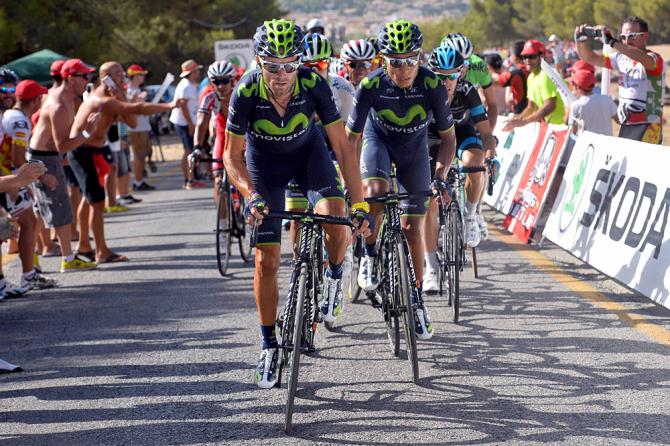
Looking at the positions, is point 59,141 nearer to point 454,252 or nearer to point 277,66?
point 454,252

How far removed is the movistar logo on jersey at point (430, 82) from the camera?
7676 millimetres

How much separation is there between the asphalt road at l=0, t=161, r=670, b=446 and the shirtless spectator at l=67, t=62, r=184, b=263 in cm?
141

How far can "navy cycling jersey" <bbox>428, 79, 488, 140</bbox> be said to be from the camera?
9.74 meters

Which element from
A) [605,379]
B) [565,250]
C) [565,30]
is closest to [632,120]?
[565,250]

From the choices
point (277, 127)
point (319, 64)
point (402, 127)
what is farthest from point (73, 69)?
point (277, 127)

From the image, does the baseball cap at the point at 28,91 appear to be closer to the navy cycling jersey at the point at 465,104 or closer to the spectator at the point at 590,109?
the navy cycling jersey at the point at 465,104

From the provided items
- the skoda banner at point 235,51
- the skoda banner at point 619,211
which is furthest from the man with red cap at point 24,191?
the skoda banner at point 235,51

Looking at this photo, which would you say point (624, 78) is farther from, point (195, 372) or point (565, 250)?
point (195, 372)

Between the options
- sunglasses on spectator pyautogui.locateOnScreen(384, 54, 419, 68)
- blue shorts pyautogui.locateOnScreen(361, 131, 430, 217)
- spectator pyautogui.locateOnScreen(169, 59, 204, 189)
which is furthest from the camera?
spectator pyautogui.locateOnScreen(169, 59, 204, 189)

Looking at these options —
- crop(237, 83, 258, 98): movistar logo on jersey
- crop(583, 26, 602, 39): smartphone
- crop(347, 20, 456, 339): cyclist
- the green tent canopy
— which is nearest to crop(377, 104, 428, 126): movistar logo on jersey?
crop(347, 20, 456, 339): cyclist

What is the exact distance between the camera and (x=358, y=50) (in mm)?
10648

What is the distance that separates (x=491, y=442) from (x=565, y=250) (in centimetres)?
633

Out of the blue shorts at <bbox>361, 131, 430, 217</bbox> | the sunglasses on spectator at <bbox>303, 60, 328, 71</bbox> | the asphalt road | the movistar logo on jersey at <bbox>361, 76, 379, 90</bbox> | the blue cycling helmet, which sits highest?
the blue cycling helmet

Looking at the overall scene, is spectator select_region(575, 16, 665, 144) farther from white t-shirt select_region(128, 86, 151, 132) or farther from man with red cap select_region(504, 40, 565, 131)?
white t-shirt select_region(128, 86, 151, 132)
